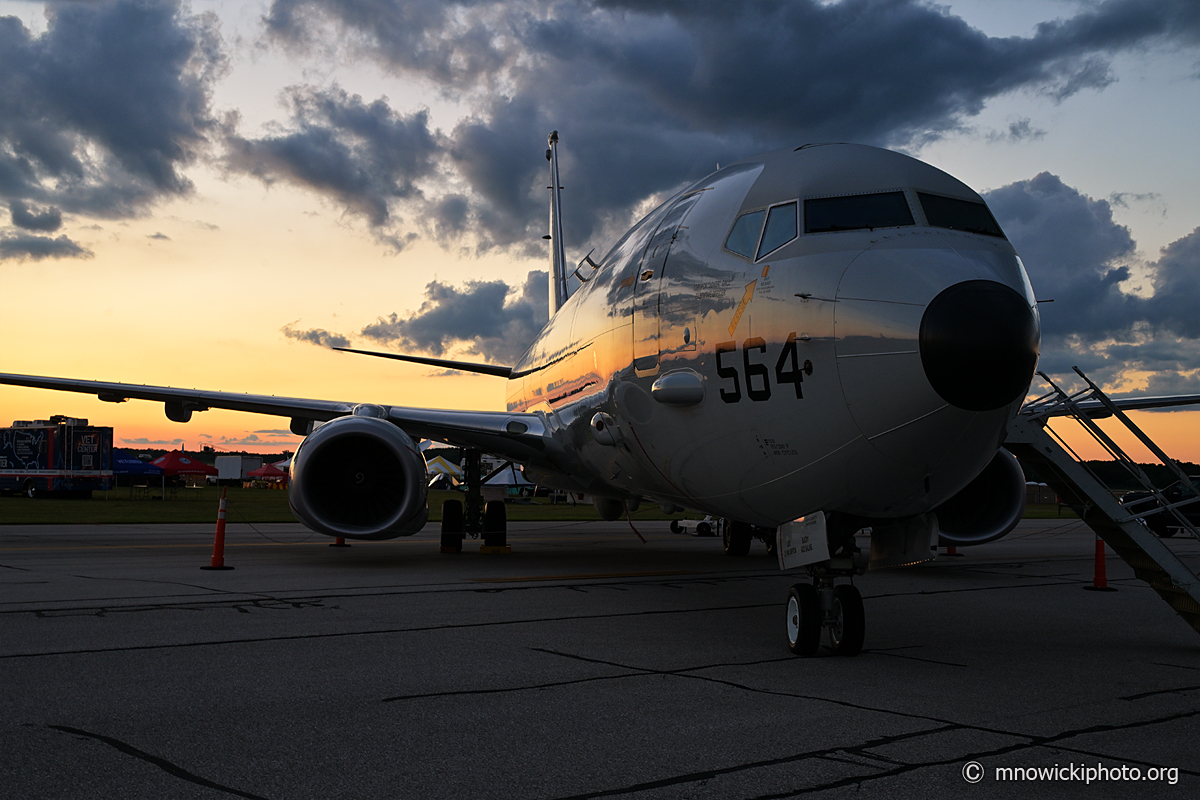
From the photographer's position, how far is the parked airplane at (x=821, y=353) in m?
5.27

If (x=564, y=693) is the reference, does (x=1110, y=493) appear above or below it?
above

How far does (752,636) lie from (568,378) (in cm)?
453

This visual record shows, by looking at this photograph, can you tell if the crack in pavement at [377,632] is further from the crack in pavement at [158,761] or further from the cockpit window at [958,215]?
the cockpit window at [958,215]

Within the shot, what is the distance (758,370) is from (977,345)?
4.73ft

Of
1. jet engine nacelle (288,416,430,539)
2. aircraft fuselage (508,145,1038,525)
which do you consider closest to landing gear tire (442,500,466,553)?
jet engine nacelle (288,416,430,539)

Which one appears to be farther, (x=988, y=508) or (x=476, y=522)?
(x=476, y=522)

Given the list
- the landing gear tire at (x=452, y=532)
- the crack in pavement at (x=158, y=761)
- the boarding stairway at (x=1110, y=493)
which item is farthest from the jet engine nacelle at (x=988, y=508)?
the crack in pavement at (x=158, y=761)

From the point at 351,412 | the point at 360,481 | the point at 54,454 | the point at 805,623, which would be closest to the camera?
the point at 805,623

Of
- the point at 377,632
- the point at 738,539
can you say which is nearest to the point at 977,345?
the point at 377,632

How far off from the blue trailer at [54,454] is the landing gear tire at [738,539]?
37501mm

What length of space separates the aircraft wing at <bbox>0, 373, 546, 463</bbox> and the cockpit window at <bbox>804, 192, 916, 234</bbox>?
21.7 ft

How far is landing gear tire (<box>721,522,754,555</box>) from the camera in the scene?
623 inches

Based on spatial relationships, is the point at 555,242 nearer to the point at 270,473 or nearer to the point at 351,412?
the point at 351,412

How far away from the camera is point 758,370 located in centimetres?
606
